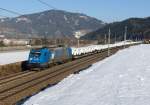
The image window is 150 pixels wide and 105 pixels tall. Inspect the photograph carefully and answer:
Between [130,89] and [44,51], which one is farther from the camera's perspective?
[44,51]

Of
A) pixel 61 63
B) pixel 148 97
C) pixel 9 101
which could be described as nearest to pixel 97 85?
pixel 9 101

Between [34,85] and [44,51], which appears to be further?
[44,51]

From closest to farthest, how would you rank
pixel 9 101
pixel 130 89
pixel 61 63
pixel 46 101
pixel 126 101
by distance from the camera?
pixel 126 101
pixel 46 101
pixel 130 89
pixel 9 101
pixel 61 63

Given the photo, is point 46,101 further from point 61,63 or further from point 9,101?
point 61,63

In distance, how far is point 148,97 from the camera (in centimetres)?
1747

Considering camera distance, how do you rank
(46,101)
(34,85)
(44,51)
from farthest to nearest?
(44,51), (34,85), (46,101)

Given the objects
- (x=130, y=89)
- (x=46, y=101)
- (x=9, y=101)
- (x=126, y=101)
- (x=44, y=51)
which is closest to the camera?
(x=126, y=101)

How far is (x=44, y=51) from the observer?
49031 mm

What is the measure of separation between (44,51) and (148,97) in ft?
106

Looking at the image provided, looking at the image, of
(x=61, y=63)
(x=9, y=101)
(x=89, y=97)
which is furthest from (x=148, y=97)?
(x=61, y=63)

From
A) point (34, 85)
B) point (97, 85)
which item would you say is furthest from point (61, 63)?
point (97, 85)

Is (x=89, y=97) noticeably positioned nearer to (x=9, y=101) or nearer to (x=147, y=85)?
(x=147, y=85)

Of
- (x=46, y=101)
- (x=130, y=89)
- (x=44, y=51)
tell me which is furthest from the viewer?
(x=44, y=51)

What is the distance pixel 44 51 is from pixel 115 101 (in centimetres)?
3241
